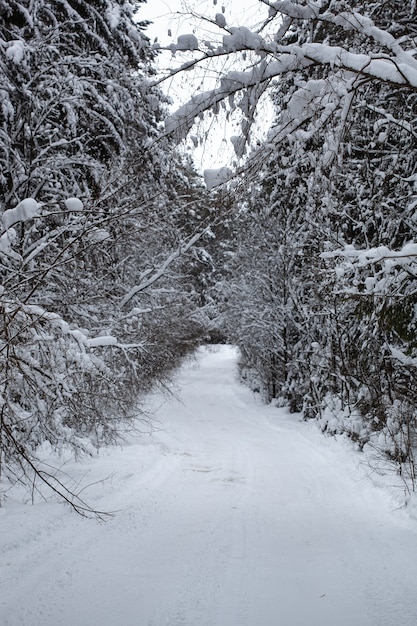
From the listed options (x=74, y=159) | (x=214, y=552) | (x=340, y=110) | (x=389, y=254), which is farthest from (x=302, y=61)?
(x=74, y=159)

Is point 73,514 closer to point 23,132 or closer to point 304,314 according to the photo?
point 23,132

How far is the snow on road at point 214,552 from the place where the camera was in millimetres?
3600

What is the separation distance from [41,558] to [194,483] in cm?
373

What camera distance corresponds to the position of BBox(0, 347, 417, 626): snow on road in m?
3.60

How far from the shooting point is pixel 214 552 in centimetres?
482

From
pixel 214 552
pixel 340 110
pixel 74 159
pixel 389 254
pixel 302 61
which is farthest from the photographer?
pixel 74 159

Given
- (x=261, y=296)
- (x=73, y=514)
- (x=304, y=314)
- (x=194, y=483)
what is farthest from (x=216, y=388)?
(x=73, y=514)

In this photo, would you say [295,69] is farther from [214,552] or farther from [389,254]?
[214,552]

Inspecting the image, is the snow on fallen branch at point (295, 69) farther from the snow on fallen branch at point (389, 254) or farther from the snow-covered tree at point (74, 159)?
Answer: the snow-covered tree at point (74, 159)

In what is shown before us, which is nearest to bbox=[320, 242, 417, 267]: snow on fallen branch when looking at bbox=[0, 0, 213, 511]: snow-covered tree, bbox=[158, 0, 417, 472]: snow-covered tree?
bbox=[158, 0, 417, 472]: snow-covered tree

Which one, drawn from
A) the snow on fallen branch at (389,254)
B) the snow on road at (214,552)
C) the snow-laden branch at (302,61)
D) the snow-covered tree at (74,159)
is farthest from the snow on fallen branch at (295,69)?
the snow on road at (214,552)

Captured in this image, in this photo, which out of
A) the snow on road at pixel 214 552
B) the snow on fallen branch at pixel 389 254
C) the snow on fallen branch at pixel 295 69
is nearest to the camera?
the snow on fallen branch at pixel 295 69

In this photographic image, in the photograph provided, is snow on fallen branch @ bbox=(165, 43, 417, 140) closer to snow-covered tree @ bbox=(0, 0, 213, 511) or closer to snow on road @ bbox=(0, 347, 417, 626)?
snow-covered tree @ bbox=(0, 0, 213, 511)

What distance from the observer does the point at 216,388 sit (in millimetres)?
27297
